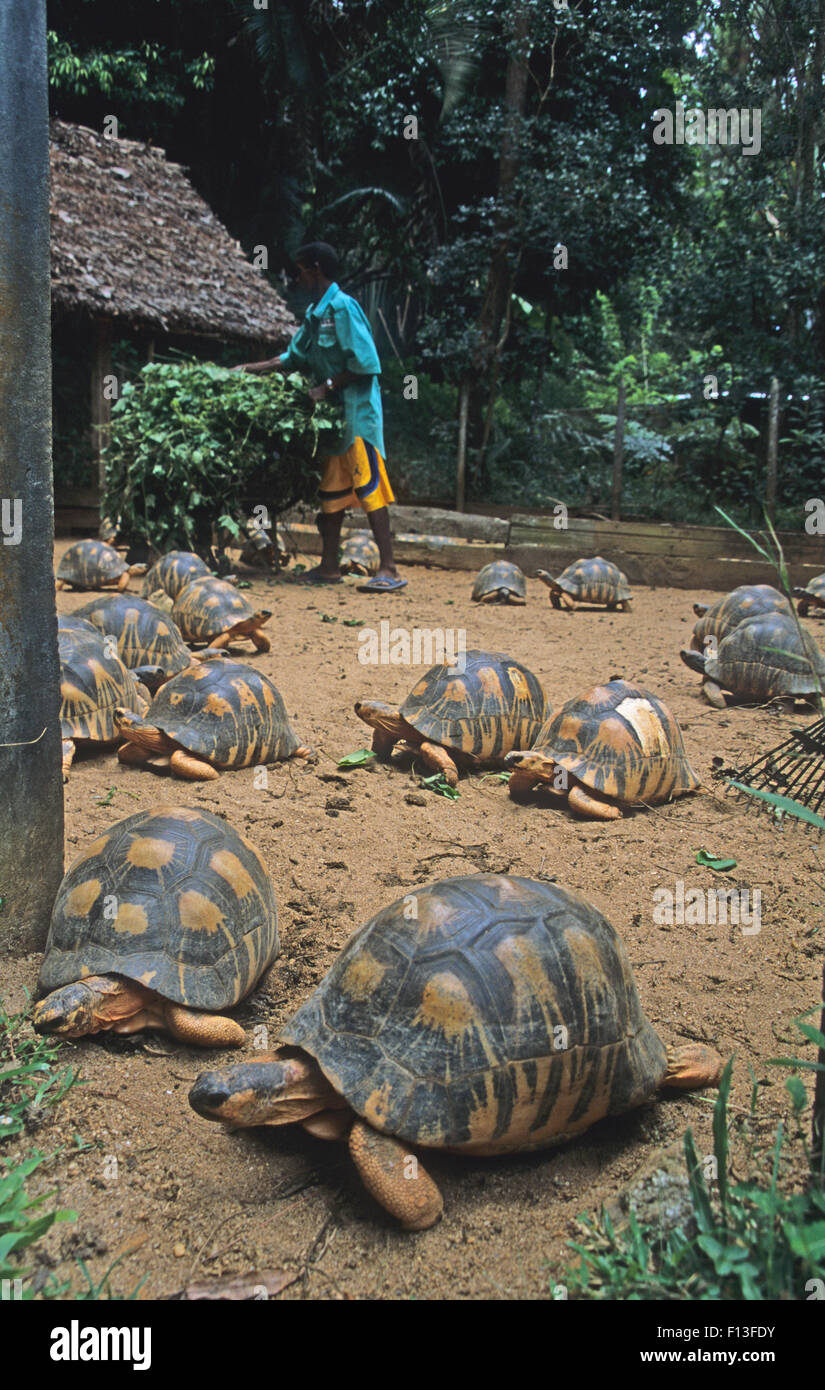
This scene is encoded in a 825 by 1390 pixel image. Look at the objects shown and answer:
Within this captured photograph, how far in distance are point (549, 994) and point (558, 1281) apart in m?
0.56

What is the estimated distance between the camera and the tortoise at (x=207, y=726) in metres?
4.76

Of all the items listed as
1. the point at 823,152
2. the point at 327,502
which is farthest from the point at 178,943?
the point at 823,152

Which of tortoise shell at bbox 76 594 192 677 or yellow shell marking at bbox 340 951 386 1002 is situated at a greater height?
tortoise shell at bbox 76 594 192 677

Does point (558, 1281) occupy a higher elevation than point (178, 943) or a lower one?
lower

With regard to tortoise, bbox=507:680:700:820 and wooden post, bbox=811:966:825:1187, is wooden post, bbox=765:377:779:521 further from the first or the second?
wooden post, bbox=811:966:825:1187

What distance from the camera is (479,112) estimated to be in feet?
51.3

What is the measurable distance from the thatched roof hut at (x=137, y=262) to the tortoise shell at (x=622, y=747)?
9695mm

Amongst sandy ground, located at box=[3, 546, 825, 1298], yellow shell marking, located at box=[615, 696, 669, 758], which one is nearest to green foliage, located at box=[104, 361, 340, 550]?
sandy ground, located at box=[3, 546, 825, 1298]

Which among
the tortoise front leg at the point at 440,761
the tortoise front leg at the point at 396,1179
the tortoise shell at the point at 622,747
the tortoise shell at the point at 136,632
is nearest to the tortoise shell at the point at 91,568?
the tortoise shell at the point at 136,632

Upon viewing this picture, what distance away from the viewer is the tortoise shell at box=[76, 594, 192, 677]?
19.9ft

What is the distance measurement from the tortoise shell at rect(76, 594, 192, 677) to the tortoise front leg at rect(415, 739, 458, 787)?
6.25 ft

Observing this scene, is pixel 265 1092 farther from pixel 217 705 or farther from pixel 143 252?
pixel 143 252

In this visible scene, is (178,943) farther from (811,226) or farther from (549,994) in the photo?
(811,226)

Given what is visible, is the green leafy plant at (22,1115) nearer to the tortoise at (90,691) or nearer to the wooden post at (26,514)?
the wooden post at (26,514)
